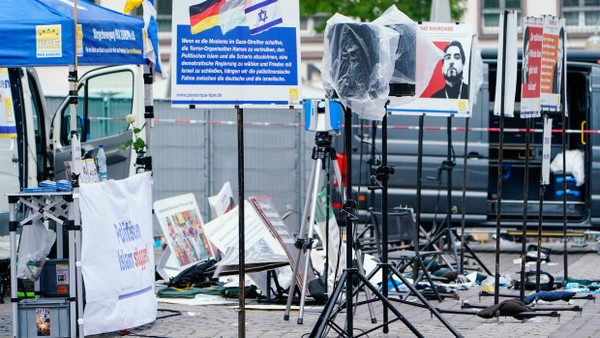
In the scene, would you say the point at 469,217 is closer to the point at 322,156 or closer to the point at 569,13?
the point at 322,156

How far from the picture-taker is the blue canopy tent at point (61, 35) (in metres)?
7.25

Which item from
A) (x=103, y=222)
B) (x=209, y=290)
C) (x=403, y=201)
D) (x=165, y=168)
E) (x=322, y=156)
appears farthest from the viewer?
(x=165, y=168)

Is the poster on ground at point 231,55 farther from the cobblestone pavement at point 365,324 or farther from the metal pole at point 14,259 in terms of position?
the cobblestone pavement at point 365,324

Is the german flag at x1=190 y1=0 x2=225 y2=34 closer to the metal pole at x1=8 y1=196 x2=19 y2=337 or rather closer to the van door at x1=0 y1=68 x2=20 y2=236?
the metal pole at x1=8 y1=196 x2=19 y2=337

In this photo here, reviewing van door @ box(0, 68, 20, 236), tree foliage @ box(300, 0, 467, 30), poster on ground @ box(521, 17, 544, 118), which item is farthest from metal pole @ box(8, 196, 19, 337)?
tree foliage @ box(300, 0, 467, 30)

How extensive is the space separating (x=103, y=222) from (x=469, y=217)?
7.56m

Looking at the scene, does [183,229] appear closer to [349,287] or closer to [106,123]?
[106,123]

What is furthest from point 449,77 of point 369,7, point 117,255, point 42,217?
point 369,7

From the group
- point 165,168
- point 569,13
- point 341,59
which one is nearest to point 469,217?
point 165,168

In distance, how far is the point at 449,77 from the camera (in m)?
10.2

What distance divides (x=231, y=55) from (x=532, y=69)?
3.42 m

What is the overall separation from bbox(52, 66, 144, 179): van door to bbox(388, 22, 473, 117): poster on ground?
124 inches

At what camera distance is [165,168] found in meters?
15.5

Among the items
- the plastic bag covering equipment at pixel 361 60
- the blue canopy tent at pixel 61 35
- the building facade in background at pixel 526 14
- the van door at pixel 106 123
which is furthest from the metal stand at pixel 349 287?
the building facade in background at pixel 526 14
